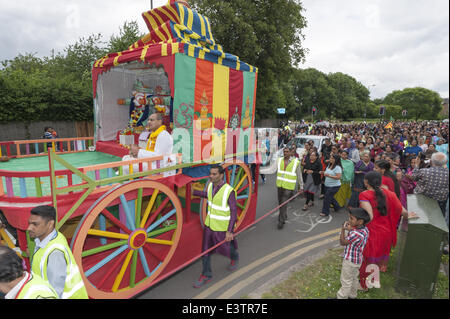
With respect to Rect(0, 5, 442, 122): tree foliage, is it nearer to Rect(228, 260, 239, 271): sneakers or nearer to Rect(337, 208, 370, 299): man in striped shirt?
Rect(228, 260, 239, 271): sneakers

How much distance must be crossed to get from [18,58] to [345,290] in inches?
1124

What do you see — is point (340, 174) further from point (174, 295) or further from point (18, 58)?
point (18, 58)

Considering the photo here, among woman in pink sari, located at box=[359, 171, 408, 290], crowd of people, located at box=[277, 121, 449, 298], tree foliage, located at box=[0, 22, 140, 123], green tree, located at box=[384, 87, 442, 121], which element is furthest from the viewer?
green tree, located at box=[384, 87, 442, 121]

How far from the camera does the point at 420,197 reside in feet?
15.3

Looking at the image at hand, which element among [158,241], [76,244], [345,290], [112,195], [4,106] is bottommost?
[345,290]

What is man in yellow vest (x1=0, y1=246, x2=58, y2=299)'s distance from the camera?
1869 mm

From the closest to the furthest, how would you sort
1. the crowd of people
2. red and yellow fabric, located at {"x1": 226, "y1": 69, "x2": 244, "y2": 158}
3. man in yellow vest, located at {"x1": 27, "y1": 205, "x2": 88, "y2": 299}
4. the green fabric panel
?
man in yellow vest, located at {"x1": 27, "y1": 205, "x2": 88, "y2": 299}, the crowd of people, the green fabric panel, red and yellow fabric, located at {"x1": 226, "y1": 69, "x2": 244, "y2": 158}

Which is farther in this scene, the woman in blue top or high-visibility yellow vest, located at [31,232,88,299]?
the woman in blue top

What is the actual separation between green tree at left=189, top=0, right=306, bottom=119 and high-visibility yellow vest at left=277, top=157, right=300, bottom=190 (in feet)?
38.3

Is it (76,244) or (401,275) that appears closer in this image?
(76,244)

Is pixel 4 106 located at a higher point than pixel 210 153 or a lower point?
higher

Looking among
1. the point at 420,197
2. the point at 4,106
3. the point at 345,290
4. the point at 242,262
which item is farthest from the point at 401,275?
the point at 4,106

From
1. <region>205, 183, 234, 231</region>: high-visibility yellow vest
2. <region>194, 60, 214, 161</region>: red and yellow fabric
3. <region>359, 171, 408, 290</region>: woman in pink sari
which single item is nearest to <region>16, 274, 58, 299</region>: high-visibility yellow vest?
<region>205, 183, 234, 231</region>: high-visibility yellow vest

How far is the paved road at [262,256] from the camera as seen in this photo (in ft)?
13.6
